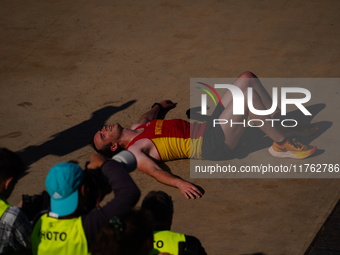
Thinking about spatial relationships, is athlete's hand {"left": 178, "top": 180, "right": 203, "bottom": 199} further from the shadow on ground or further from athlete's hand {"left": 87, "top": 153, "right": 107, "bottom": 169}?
athlete's hand {"left": 87, "top": 153, "right": 107, "bottom": 169}

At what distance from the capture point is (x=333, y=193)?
6.00 m

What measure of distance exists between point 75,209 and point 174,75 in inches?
189

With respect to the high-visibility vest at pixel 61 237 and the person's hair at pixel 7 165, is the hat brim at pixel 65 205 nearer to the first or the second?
the high-visibility vest at pixel 61 237

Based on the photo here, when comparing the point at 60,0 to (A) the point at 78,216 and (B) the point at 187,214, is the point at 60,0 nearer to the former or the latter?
(B) the point at 187,214

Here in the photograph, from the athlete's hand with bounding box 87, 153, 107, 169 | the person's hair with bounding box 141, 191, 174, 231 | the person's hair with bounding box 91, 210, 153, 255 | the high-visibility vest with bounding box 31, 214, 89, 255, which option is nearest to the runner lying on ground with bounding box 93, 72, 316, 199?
the person's hair with bounding box 141, 191, 174, 231

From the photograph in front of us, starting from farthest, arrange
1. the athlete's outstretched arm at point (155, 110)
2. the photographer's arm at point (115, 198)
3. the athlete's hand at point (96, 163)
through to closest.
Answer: the athlete's outstretched arm at point (155, 110)
the athlete's hand at point (96, 163)
the photographer's arm at point (115, 198)

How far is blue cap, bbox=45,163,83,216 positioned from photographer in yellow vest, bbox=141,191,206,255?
25.9 inches

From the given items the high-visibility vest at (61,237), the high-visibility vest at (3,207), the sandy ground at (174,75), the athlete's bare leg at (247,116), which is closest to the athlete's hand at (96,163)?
the high-visibility vest at (61,237)

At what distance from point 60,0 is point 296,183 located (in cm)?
605

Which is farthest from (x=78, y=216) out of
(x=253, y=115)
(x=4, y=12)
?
(x=4, y=12)

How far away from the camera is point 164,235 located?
13.4 ft

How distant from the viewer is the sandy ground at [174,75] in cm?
576

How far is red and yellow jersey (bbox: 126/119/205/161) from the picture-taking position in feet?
21.1

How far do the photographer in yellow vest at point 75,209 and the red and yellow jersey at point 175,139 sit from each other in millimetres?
2796
